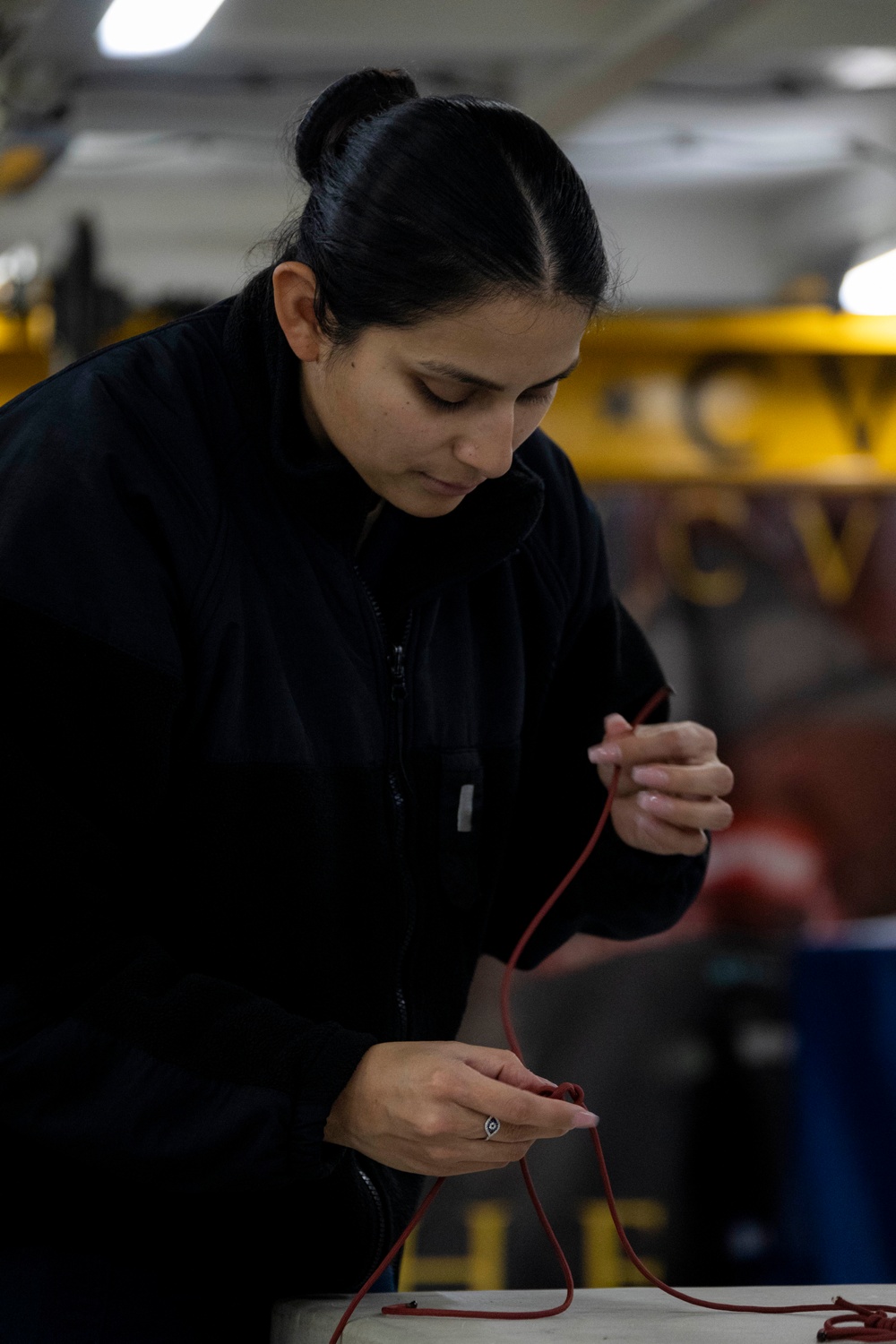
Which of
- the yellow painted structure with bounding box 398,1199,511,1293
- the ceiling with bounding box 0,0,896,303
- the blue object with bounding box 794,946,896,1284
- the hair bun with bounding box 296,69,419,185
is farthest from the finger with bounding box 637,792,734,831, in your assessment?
the yellow painted structure with bounding box 398,1199,511,1293

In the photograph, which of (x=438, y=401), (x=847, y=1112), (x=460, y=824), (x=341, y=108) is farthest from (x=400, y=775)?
(x=847, y=1112)

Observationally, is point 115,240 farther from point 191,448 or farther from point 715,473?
point 191,448

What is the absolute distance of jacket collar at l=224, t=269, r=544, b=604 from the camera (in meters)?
1.02

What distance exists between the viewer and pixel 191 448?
3.25 feet

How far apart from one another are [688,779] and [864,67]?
2453 millimetres

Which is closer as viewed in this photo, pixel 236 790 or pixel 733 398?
pixel 236 790

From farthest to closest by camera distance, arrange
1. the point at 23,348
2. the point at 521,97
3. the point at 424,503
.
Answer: the point at 23,348 < the point at 521,97 < the point at 424,503

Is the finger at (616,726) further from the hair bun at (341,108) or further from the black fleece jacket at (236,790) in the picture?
the hair bun at (341,108)

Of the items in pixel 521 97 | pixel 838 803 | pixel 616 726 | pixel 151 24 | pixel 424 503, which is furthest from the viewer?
pixel 838 803

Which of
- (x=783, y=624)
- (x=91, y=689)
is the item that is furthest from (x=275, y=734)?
(x=783, y=624)

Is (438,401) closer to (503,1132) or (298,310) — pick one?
(298,310)

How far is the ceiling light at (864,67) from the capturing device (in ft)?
9.68

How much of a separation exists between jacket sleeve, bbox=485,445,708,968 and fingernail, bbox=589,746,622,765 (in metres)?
0.09

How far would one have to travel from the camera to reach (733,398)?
3994 mm
